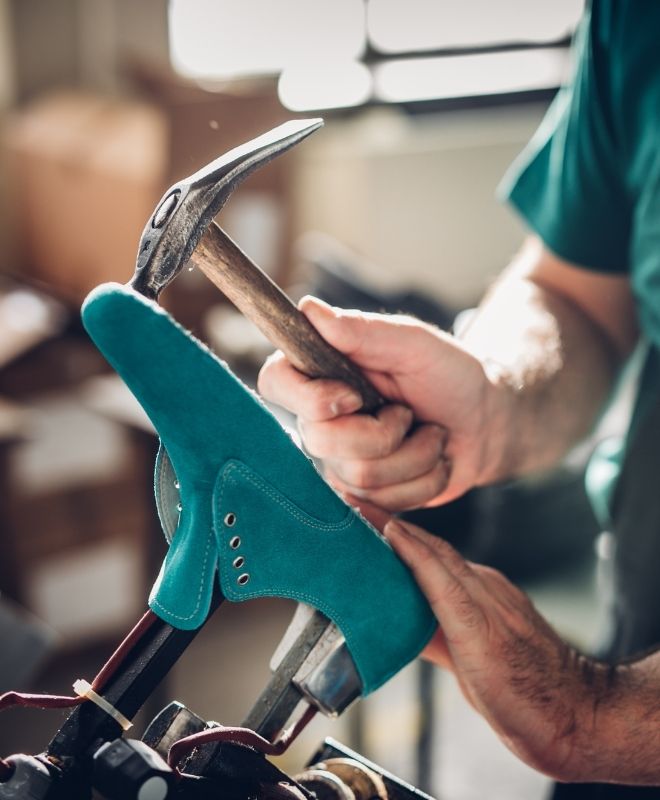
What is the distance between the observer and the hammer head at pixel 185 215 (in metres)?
0.65

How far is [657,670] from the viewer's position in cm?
79

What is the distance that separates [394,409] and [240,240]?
6.99ft

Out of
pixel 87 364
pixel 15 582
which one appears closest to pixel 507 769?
pixel 15 582

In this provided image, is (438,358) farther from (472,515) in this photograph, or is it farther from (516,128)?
(516,128)

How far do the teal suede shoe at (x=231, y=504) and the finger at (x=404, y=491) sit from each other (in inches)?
6.2

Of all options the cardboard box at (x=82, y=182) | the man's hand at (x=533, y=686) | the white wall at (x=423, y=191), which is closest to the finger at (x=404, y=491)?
the man's hand at (x=533, y=686)

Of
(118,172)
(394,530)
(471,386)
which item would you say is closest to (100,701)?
(394,530)

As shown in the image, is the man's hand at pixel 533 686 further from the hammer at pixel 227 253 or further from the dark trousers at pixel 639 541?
the dark trousers at pixel 639 541

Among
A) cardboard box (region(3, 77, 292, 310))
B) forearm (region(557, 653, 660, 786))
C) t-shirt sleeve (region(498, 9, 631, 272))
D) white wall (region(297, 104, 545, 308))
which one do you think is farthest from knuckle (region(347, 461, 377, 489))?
white wall (region(297, 104, 545, 308))

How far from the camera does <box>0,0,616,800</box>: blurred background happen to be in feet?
7.02

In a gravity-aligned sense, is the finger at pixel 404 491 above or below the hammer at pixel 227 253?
below

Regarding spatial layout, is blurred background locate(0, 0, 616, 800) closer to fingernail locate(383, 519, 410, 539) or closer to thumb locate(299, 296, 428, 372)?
thumb locate(299, 296, 428, 372)

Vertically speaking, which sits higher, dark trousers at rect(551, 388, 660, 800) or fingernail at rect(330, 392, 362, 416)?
fingernail at rect(330, 392, 362, 416)

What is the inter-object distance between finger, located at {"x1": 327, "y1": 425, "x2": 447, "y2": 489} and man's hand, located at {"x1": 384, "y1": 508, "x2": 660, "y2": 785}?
98mm
